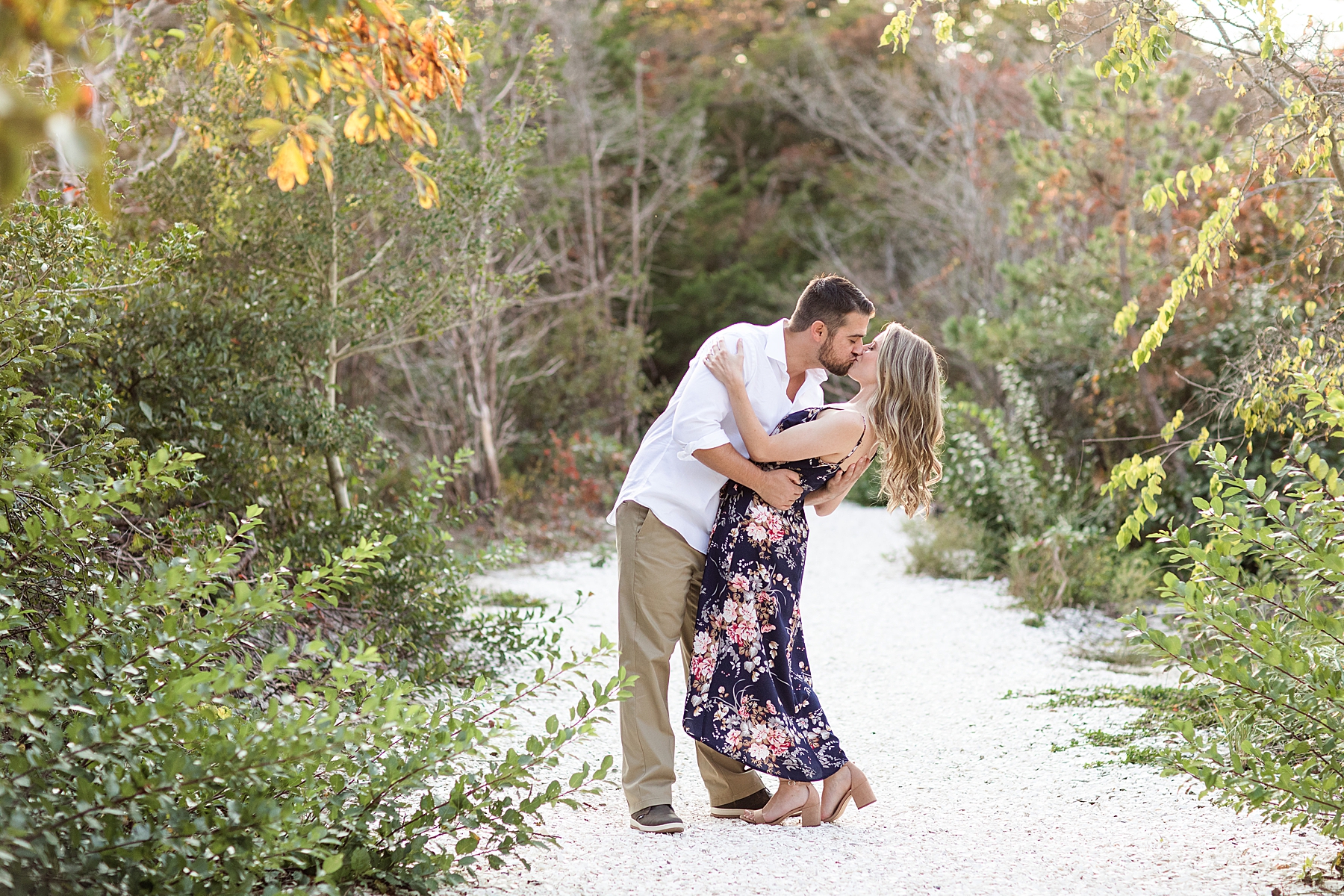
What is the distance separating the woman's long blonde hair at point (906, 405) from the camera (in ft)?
11.0

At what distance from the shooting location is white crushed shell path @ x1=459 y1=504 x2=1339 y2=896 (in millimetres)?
2777

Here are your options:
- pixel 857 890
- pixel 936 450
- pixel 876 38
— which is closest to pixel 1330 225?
pixel 936 450

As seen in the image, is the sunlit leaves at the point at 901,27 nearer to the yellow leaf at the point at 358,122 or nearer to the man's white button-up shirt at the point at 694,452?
the man's white button-up shirt at the point at 694,452

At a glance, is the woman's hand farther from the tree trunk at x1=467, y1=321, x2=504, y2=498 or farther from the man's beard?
the tree trunk at x1=467, y1=321, x2=504, y2=498

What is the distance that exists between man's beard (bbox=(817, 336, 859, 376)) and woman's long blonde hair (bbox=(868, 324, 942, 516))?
9cm

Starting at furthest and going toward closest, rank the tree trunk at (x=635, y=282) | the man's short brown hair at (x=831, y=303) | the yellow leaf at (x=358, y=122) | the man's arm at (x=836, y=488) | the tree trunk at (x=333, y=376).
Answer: the tree trunk at (x=635, y=282) < the tree trunk at (x=333, y=376) < the man's arm at (x=836, y=488) < the man's short brown hair at (x=831, y=303) < the yellow leaf at (x=358, y=122)

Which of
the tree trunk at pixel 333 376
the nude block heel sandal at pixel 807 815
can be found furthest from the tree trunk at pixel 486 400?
the nude block heel sandal at pixel 807 815

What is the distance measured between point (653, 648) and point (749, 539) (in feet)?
1.39

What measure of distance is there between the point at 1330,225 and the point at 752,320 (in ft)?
38.7

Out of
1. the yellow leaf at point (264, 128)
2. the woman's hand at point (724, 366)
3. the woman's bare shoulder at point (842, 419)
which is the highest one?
the yellow leaf at point (264, 128)

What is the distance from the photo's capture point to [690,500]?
3.29 metres

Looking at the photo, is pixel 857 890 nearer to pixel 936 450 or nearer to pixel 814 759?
pixel 814 759

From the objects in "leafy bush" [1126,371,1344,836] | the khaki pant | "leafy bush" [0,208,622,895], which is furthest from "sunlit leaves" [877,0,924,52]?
"leafy bush" [0,208,622,895]

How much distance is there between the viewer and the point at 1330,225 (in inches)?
167
